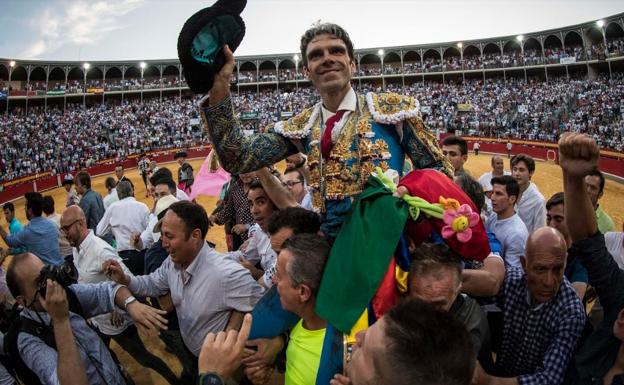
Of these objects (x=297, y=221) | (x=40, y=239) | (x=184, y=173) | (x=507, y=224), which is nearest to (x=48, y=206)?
(x=40, y=239)

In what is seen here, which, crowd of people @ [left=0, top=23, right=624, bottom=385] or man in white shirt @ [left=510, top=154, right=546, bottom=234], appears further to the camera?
man in white shirt @ [left=510, top=154, right=546, bottom=234]

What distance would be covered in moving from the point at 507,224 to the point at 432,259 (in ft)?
8.10

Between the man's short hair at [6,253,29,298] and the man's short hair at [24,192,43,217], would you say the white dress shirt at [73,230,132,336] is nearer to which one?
the man's short hair at [6,253,29,298]

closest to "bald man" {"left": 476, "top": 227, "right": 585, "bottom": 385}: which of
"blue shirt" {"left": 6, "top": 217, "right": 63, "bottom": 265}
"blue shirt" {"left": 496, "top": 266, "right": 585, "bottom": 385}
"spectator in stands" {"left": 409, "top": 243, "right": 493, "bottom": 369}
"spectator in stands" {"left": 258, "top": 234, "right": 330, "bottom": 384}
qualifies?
"blue shirt" {"left": 496, "top": 266, "right": 585, "bottom": 385}

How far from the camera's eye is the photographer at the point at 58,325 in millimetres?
1924

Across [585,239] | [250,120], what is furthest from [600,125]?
[585,239]

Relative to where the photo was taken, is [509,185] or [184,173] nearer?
[509,185]

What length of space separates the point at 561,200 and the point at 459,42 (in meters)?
41.0

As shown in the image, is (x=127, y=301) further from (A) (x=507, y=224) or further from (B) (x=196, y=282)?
(A) (x=507, y=224)

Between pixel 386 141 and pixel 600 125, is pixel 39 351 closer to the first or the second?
pixel 386 141

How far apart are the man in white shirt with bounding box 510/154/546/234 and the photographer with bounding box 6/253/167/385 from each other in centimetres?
383

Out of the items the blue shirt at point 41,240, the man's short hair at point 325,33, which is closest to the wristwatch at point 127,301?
the man's short hair at point 325,33

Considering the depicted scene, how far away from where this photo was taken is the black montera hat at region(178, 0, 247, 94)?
1350mm

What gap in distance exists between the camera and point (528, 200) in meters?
4.64
